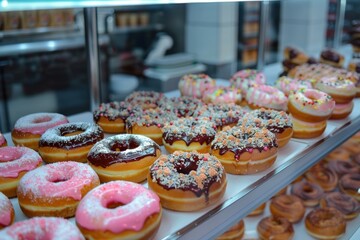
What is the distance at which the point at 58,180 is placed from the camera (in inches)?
48.2

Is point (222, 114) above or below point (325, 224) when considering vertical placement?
above

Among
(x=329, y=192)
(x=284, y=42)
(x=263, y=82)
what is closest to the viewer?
(x=263, y=82)

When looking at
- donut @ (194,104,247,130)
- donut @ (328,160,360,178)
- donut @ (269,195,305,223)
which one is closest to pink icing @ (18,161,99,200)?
donut @ (194,104,247,130)

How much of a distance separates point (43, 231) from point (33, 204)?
7.8 inches

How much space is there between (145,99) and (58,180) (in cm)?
83

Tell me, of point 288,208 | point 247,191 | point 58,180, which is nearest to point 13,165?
point 58,180

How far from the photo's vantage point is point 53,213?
113cm

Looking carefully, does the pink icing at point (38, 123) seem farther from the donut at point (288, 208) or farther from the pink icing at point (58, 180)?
the donut at point (288, 208)

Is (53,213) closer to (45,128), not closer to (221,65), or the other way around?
(45,128)

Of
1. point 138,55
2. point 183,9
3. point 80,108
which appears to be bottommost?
point 80,108

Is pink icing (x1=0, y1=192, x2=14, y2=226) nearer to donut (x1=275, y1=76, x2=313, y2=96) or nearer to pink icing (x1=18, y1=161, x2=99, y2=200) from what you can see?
pink icing (x1=18, y1=161, x2=99, y2=200)

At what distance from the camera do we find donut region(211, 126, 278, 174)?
140 cm

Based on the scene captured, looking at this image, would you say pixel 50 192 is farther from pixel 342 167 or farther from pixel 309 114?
pixel 342 167

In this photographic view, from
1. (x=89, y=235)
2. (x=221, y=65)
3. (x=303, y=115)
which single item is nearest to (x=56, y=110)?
(x=221, y=65)
